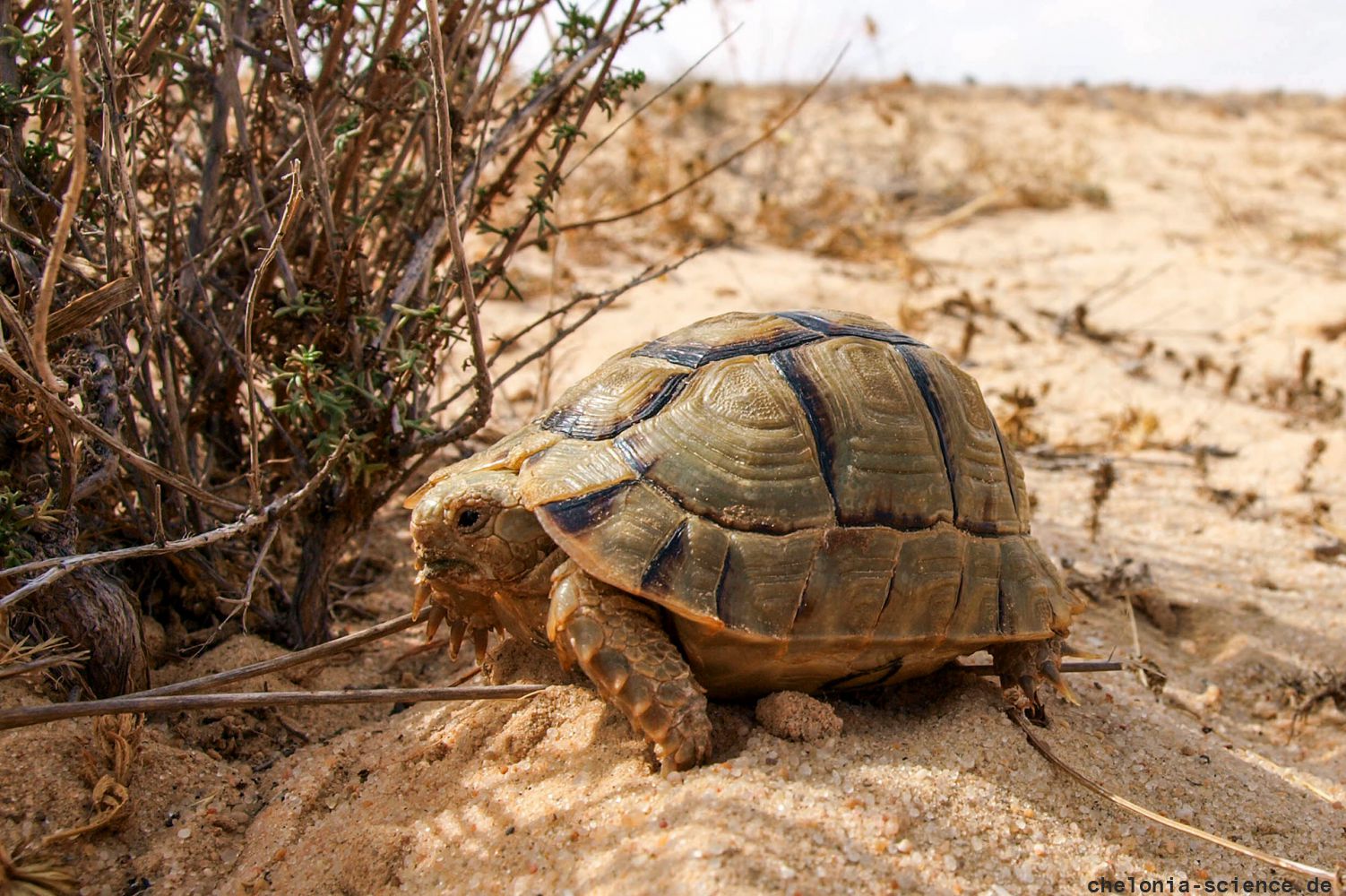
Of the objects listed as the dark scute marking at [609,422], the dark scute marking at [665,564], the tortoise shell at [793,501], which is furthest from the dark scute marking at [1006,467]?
the dark scute marking at [665,564]

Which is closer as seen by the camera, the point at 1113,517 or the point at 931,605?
the point at 931,605

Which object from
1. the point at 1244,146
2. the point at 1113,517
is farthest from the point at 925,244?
the point at 1244,146

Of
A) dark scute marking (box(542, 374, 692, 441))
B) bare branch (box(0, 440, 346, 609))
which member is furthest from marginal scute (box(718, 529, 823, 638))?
bare branch (box(0, 440, 346, 609))

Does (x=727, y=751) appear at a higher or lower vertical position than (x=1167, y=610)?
higher

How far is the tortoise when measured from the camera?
2.22 meters

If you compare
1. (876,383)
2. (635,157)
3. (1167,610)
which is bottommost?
(1167,610)

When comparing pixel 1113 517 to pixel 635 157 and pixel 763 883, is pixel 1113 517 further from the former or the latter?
pixel 635 157

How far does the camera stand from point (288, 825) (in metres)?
2.32

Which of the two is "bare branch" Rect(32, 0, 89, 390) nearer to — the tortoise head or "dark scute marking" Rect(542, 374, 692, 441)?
the tortoise head

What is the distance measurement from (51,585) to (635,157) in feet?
16.7

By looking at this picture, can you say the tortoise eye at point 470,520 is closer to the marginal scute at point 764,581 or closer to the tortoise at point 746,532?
the tortoise at point 746,532

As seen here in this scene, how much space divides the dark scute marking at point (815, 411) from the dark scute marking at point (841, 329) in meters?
0.18

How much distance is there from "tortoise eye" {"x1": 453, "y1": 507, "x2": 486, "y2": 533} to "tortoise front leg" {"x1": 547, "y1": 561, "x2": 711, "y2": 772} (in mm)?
259

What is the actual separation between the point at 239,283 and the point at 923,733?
7.90ft
